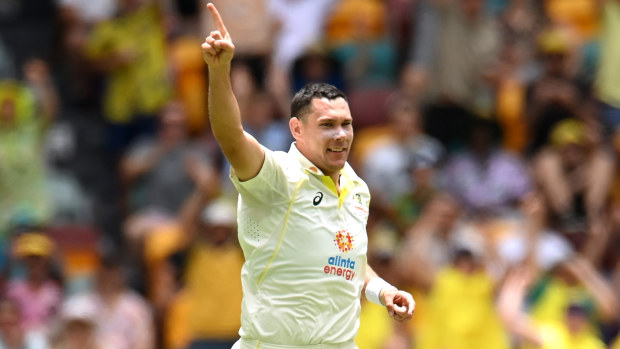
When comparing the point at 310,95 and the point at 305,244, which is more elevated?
the point at 310,95

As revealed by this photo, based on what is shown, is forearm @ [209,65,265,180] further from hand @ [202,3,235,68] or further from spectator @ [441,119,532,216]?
spectator @ [441,119,532,216]

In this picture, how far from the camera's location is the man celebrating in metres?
5.90

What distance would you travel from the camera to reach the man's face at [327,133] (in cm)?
601

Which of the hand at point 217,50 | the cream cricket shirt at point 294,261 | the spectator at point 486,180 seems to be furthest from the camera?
the spectator at point 486,180

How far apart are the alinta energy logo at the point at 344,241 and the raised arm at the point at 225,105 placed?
63 centimetres

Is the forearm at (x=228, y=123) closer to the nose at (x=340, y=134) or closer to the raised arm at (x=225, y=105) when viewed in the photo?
the raised arm at (x=225, y=105)

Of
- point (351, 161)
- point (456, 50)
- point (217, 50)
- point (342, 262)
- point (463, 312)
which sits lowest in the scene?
point (463, 312)

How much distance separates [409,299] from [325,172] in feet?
2.53

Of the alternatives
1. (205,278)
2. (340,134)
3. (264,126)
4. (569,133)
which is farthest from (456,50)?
(340,134)

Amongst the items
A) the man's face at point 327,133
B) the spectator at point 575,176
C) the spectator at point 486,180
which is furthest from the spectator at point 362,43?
the man's face at point 327,133

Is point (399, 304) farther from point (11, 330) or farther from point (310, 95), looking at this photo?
point (11, 330)

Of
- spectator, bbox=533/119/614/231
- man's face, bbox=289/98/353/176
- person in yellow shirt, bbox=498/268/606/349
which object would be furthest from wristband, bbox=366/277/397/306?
spectator, bbox=533/119/614/231

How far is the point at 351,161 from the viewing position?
1284 cm

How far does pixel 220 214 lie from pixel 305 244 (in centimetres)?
538
